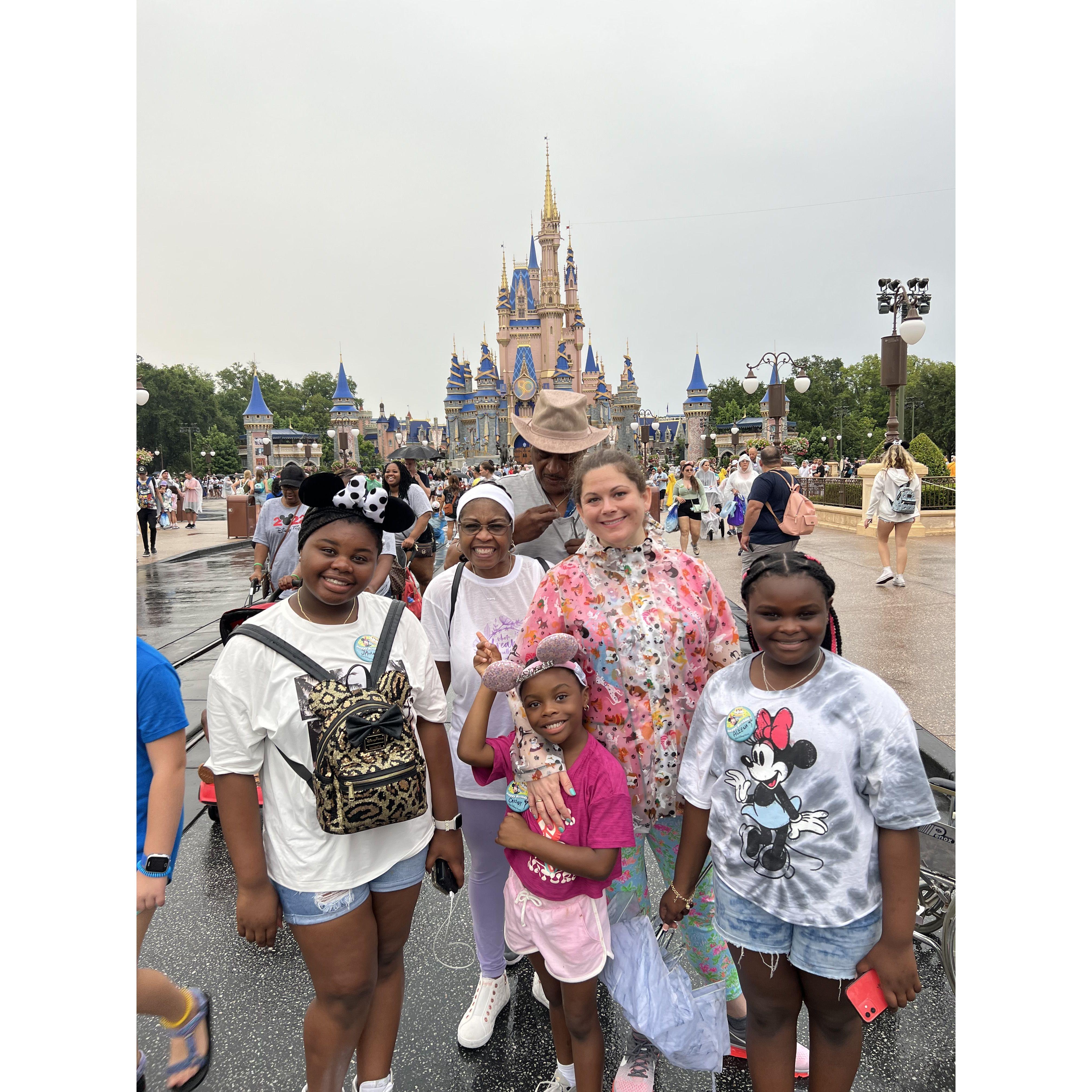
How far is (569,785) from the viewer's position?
2.08m

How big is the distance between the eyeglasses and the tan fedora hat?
2.29ft

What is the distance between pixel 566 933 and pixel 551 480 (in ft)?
6.16

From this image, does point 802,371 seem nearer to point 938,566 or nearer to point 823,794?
point 938,566

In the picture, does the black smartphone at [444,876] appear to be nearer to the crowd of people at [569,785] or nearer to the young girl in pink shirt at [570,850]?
the crowd of people at [569,785]

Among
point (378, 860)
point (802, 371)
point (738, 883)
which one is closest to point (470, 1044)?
point (378, 860)

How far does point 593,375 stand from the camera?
82.6 meters

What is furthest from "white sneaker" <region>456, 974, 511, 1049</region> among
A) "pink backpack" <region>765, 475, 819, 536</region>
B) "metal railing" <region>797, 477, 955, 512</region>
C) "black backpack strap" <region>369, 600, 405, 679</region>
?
"metal railing" <region>797, 477, 955, 512</region>

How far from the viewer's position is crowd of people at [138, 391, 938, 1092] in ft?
5.78

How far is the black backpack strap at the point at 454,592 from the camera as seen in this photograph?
2646 mm

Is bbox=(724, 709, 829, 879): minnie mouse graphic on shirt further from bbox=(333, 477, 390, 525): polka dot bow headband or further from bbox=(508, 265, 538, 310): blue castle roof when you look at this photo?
bbox=(508, 265, 538, 310): blue castle roof

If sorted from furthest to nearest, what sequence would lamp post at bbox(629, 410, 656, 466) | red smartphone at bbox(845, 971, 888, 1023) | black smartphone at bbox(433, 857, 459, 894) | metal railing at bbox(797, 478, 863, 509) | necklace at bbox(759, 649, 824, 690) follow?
1. lamp post at bbox(629, 410, 656, 466)
2. metal railing at bbox(797, 478, 863, 509)
3. black smartphone at bbox(433, 857, 459, 894)
4. necklace at bbox(759, 649, 824, 690)
5. red smartphone at bbox(845, 971, 888, 1023)

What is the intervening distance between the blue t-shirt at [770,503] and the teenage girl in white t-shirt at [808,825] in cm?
500

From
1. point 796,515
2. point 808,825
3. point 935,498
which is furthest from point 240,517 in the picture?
point 808,825

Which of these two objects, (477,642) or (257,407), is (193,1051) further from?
(257,407)
